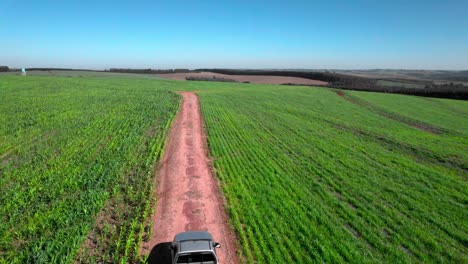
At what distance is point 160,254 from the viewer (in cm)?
1020

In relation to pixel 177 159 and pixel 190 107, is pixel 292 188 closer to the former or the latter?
pixel 177 159

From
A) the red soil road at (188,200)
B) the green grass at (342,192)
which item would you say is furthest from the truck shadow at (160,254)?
the green grass at (342,192)

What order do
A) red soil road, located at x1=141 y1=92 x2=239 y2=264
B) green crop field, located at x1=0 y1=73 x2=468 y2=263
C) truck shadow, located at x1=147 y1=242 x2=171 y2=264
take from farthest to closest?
red soil road, located at x1=141 y1=92 x2=239 y2=264 < green crop field, located at x1=0 y1=73 x2=468 y2=263 < truck shadow, located at x1=147 y1=242 x2=171 y2=264

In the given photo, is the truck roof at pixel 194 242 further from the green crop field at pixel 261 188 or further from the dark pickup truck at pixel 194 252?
the green crop field at pixel 261 188

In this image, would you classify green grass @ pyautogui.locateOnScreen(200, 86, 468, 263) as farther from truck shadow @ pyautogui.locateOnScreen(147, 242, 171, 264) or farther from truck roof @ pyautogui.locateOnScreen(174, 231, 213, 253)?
truck shadow @ pyautogui.locateOnScreen(147, 242, 171, 264)

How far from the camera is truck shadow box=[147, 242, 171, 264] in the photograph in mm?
9875

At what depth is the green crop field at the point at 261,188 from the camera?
35.2 feet

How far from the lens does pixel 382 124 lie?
3603cm

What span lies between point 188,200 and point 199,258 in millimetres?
5343

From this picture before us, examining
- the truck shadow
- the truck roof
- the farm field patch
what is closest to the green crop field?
the farm field patch

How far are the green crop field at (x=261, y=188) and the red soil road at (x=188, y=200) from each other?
0.60m

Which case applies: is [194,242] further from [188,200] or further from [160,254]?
[188,200]

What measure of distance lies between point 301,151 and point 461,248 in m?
12.5

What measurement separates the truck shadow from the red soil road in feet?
0.69
